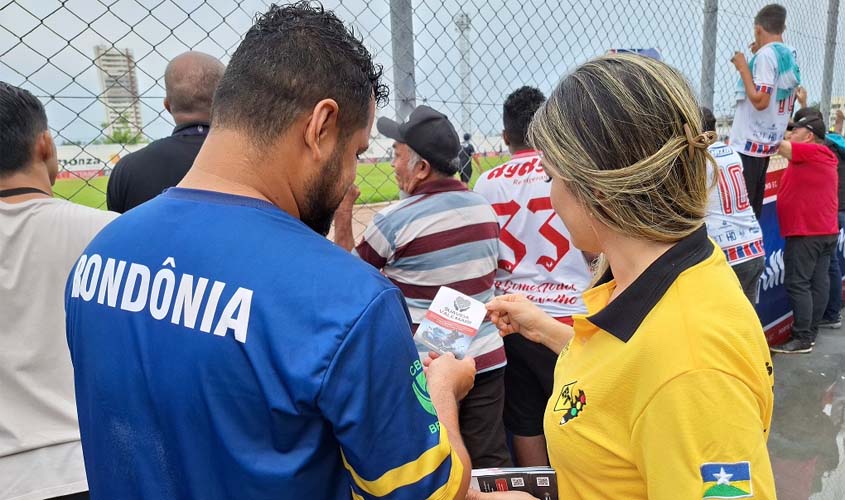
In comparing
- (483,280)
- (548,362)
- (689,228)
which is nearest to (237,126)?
(689,228)

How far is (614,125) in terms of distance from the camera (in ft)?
3.94

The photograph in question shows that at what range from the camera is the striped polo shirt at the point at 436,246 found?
258cm

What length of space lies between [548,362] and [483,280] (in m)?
0.58

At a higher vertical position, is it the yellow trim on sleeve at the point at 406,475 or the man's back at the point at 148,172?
the man's back at the point at 148,172

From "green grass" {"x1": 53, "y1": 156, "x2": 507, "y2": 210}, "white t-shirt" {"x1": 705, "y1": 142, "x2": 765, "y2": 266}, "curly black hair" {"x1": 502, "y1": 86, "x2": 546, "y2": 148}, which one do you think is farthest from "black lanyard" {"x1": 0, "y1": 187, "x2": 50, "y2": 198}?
"white t-shirt" {"x1": 705, "y1": 142, "x2": 765, "y2": 266}

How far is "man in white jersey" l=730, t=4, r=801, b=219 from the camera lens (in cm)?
440

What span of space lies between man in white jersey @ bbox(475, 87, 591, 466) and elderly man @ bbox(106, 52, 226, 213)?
4.91ft

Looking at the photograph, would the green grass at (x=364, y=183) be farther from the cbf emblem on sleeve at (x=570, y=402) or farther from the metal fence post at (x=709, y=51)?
the metal fence post at (x=709, y=51)

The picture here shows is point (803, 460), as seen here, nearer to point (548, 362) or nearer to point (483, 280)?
point (548, 362)

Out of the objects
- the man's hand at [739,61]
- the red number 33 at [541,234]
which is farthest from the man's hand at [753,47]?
the red number 33 at [541,234]

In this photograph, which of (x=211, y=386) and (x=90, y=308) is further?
(x=90, y=308)

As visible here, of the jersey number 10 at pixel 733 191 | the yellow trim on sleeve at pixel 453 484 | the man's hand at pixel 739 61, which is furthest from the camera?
the man's hand at pixel 739 61

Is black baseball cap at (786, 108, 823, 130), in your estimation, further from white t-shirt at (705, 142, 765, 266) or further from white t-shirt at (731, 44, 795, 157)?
white t-shirt at (705, 142, 765, 266)

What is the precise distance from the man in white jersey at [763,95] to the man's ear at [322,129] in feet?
14.2
